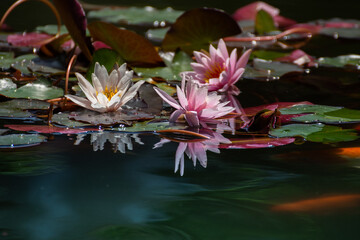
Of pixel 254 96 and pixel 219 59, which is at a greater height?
pixel 219 59

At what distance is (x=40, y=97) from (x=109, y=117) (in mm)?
281

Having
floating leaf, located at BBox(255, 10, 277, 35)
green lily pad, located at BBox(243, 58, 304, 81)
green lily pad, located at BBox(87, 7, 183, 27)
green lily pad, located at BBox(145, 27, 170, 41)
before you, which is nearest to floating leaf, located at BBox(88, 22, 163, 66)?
green lily pad, located at BBox(243, 58, 304, 81)

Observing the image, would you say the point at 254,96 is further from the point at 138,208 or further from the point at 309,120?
the point at 138,208

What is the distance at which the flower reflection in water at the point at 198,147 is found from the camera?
3.66 feet

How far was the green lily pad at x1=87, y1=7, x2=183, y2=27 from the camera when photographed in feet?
11.3

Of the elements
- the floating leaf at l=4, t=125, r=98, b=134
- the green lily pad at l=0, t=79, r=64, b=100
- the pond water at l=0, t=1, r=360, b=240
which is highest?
the green lily pad at l=0, t=79, r=64, b=100

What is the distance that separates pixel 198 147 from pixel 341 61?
131cm

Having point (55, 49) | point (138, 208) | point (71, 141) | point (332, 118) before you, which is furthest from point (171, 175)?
point (55, 49)

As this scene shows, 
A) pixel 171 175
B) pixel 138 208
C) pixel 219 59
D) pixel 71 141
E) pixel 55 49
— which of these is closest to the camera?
pixel 138 208

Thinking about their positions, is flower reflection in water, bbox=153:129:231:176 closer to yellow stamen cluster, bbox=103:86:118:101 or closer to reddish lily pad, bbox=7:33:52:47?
yellow stamen cluster, bbox=103:86:118:101

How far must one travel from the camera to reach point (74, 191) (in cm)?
94

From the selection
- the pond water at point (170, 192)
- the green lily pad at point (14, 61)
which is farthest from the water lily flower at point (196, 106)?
the green lily pad at point (14, 61)

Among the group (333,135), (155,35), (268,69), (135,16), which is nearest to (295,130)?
(333,135)

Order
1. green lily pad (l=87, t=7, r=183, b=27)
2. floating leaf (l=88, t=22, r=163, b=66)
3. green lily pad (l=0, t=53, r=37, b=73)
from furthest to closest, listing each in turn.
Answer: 1. green lily pad (l=87, t=7, r=183, b=27)
2. green lily pad (l=0, t=53, r=37, b=73)
3. floating leaf (l=88, t=22, r=163, b=66)
